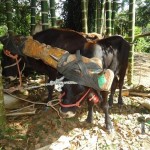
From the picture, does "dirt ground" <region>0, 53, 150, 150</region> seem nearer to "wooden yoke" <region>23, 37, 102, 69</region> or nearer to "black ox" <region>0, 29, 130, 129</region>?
"black ox" <region>0, 29, 130, 129</region>

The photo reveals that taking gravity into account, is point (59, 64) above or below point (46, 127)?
above

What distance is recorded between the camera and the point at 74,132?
4078 mm

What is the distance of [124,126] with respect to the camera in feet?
15.0

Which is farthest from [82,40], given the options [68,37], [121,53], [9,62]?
[9,62]

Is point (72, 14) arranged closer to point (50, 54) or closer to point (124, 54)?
point (124, 54)

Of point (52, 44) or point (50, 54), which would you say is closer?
point (50, 54)

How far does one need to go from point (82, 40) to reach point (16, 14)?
6.90m

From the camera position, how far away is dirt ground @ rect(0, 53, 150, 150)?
3.66 m

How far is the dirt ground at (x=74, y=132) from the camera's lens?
3.66 meters

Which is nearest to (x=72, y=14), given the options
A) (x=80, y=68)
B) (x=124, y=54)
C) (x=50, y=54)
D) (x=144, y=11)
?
(x=124, y=54)

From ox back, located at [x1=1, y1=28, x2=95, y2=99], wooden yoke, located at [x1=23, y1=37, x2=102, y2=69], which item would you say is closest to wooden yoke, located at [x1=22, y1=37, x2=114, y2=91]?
wooden yoke, located at [x1=23, y1=37, x2=102, y2=69]

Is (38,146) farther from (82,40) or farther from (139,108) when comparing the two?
(139,108)

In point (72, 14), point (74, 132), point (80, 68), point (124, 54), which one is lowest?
point (74, 132)

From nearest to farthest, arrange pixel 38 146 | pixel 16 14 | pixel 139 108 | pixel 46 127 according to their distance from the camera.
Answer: pixel 38 146 < pixel 46 127 < pixel 139 108 < pixel 16 14
